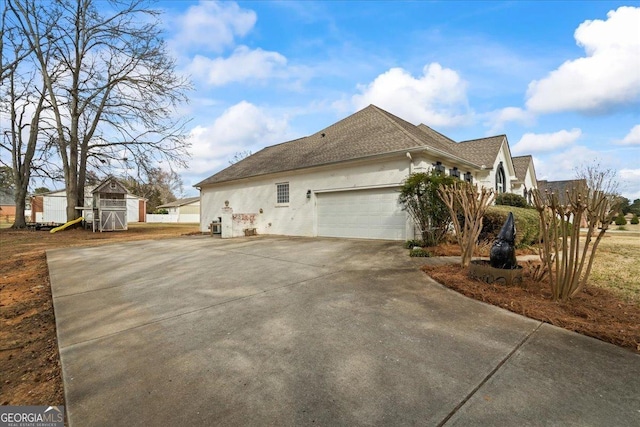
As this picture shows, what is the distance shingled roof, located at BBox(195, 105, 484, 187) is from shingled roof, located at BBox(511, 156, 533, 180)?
426 inches

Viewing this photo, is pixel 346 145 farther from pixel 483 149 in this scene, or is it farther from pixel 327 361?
pixel 327 361

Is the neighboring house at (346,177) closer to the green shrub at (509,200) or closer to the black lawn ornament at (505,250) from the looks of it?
the green shrub at (509,200)

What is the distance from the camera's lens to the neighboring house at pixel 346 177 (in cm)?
1066

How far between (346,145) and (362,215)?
339 cm

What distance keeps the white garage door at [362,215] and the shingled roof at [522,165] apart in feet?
58.0

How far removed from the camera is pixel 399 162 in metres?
10.4

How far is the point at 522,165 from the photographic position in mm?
23984

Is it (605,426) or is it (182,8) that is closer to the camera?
(605,426)

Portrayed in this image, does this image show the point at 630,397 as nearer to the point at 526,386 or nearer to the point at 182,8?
the point at 526,386

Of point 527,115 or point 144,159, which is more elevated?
point 527,115

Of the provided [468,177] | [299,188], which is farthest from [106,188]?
[468,177]

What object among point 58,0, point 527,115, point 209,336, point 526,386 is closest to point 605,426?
point 526,386

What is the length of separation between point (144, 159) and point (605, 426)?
861 inches

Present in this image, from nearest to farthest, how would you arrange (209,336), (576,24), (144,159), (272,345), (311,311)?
(272,345) → (209,336) → (311,311) → (576,24) → (144,159)
